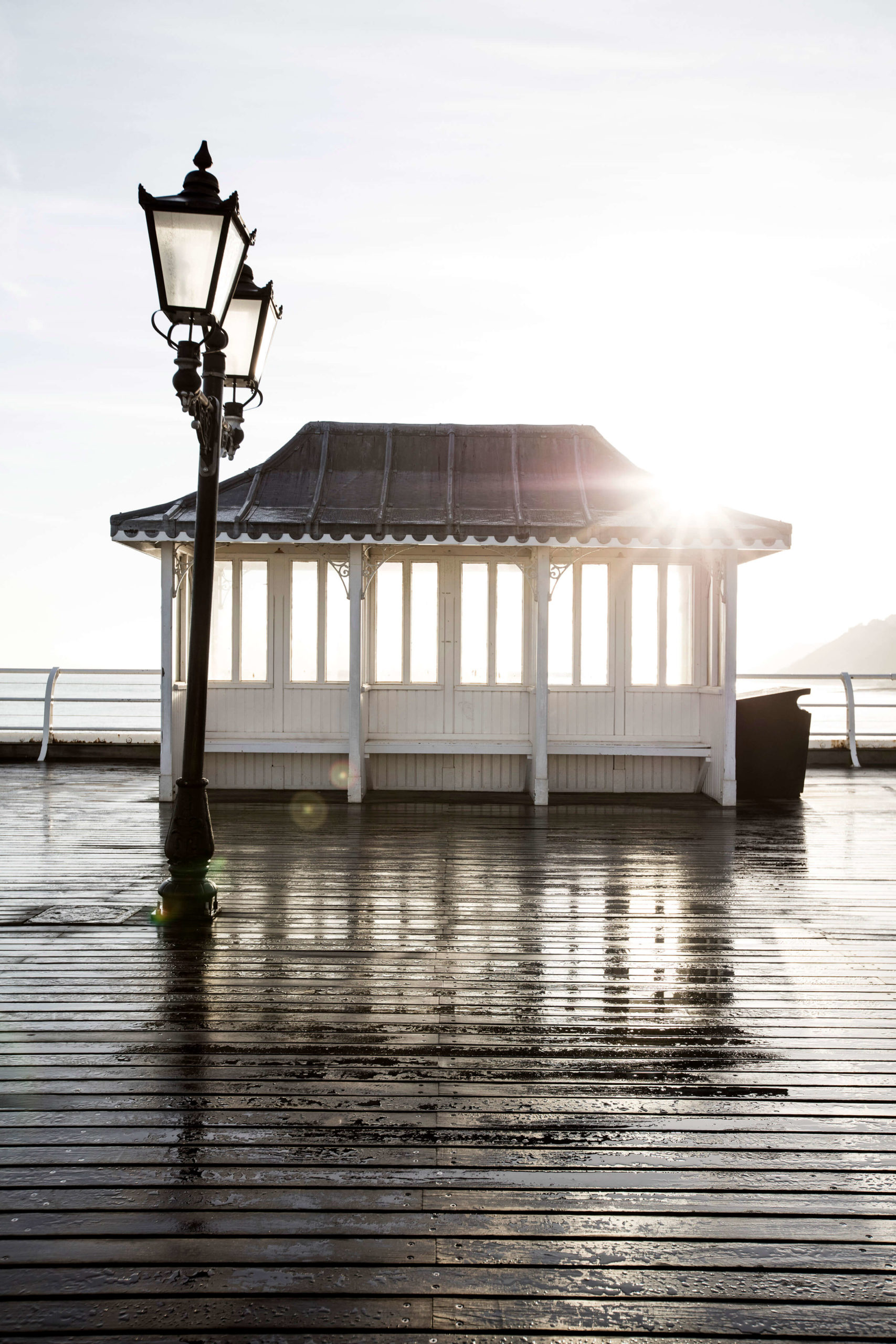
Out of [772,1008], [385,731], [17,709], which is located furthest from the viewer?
A: [17,709]

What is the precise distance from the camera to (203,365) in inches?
203

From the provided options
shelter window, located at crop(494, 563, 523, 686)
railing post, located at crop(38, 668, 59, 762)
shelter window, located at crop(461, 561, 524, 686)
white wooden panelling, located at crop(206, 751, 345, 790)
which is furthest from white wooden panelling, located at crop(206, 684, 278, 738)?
railing post, located at crop(38, 668, 59, 762)

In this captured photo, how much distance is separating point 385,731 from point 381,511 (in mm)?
2535

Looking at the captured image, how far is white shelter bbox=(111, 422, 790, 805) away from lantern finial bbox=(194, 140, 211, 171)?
4.91m

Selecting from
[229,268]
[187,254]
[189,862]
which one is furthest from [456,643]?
[187,254]

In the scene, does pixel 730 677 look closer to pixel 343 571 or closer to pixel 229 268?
pixel 343 571

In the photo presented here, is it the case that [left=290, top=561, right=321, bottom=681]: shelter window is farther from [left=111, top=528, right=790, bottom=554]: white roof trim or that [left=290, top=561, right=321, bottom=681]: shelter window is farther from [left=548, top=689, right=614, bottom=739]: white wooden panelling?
[left=548, top=689, right=614, bottom=739]: white wooden panelling

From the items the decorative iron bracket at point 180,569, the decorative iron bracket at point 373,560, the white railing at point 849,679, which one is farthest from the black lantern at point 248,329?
the white railing at point 849,679

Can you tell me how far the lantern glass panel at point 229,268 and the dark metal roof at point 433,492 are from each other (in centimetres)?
428

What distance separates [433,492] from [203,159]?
5.25m

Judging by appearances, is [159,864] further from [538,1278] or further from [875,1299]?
[875,1299]

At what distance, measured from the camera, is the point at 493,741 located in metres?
9.66

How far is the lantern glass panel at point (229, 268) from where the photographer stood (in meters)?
4.28

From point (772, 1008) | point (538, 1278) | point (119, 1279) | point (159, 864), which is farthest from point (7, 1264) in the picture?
point (159, 864)
